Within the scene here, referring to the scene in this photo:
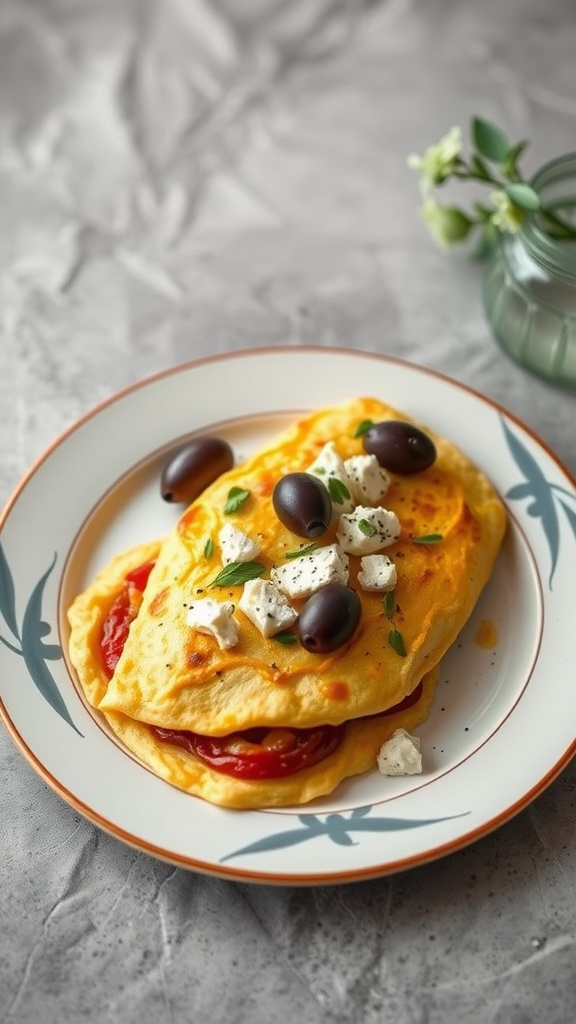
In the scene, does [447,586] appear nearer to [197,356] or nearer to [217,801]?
[217,801]

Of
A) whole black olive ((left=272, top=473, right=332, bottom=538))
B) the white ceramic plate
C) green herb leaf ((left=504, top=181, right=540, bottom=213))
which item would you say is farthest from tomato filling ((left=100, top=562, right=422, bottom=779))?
green herb leaf ((left=504, top=181, right=540, bottom=213))

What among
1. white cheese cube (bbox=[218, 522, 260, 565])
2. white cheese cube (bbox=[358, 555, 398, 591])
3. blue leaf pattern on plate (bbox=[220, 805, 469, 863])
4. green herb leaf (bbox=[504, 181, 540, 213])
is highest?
white cheese cube (bbox=[218, 522, 260, 565])

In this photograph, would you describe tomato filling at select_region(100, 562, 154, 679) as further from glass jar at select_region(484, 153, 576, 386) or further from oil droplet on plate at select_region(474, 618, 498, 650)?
glass jar at select_region(484, 153, 576, 386)

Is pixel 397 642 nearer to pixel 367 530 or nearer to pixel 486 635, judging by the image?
pixel 367 530

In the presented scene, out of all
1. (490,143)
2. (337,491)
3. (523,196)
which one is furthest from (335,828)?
(490,143)

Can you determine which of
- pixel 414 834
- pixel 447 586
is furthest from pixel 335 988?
pixel 447 586

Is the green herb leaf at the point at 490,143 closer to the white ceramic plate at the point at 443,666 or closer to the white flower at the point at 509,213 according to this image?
the white flower at the point at 509,213

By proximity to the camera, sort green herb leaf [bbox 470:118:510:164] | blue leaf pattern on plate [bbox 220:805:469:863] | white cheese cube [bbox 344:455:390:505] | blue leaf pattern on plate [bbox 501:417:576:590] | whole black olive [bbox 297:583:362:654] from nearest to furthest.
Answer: blue leaf pattern on plate [bbox 220:805:469:863], whole black olive [bbox 297:583:362:654], white cheese cube [bbox 344:455:390:505], blue leaf pattern on plate [bbox 501:417:576:590], green herb leaf [bbox 470:118:510:164]
